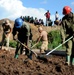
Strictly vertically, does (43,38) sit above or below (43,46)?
above

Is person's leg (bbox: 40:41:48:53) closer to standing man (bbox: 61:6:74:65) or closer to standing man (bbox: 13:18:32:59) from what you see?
standing man (bbox: 13:18:32:59)

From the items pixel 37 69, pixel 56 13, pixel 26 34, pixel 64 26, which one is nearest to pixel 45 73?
pixel 37 69

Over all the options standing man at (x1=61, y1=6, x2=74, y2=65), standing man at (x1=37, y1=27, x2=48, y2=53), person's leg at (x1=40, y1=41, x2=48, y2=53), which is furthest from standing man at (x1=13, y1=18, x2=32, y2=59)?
person's leg at (x1=40, y1=41, x2=48, y2=53)

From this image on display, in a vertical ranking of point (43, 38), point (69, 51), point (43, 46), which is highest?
point (43, 38)

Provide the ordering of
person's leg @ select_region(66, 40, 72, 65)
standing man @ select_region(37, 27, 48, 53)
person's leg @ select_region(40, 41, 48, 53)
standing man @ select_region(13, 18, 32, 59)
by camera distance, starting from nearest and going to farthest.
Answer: person's leg @ select_region(66, 40, 72, 65), standing man @ select_region(13, 18, 32, 59), standing man @ select_region(37, 27, 48, 53), person's leg @ select_region(40, 41, 48, 53)

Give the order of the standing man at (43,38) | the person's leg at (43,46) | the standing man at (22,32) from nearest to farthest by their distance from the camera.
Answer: the standing man at (22,32) < the standing man at (43,38) < the person's leg at (43,46)

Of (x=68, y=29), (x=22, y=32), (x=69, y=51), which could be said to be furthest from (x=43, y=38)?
(x=69, y=51)

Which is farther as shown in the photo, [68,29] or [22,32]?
[22,32]

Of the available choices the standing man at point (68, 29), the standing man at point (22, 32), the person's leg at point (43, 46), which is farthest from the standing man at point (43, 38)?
the standing man at point (68, 29)

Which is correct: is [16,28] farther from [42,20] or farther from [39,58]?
[42,20]

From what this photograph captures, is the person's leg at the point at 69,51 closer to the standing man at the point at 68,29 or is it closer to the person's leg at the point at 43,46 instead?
the standing man at the point at 68,29

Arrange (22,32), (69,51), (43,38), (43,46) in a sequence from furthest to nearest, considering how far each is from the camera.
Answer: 1. (43,46)
2. (43,38)
3. (22,32)
4. (69,51)

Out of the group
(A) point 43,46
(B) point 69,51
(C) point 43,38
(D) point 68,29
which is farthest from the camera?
(A) point 43,46

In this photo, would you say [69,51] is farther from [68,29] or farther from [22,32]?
[22,32]
